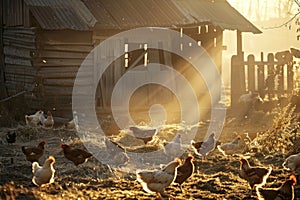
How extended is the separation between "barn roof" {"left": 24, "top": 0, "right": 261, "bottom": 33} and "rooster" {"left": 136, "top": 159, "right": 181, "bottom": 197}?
1072cm

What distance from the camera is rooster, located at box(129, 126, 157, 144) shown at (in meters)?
14.8

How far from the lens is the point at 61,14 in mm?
19812

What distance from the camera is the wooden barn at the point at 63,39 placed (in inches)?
774

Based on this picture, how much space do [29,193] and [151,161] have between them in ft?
15.0

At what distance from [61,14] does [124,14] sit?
2631 mm

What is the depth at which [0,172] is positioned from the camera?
10.9 m

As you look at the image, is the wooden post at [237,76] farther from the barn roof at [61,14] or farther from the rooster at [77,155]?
the rooster at [77,155]

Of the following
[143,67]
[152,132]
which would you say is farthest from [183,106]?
[152,132]

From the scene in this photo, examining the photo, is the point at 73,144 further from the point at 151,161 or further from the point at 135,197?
the point at 135,197

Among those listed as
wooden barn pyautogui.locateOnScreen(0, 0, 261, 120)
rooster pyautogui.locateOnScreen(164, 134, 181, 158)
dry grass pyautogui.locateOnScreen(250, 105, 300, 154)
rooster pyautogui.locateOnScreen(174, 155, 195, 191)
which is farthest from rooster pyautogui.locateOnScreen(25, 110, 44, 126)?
rooster pyautogui.locateOnScreen(174, 155, 195, 191)

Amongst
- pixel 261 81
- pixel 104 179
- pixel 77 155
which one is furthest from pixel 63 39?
pixel 104 179

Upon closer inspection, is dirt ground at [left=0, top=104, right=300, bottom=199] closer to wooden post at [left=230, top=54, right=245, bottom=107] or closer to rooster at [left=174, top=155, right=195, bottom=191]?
rooster at [left=174, top=155, right=195, bottom=191]

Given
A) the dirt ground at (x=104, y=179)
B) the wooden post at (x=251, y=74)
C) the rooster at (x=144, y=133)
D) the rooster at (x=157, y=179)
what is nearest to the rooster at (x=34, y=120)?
the dirt ground at (x=104, y=179)

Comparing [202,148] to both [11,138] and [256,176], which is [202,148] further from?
[11,138]
